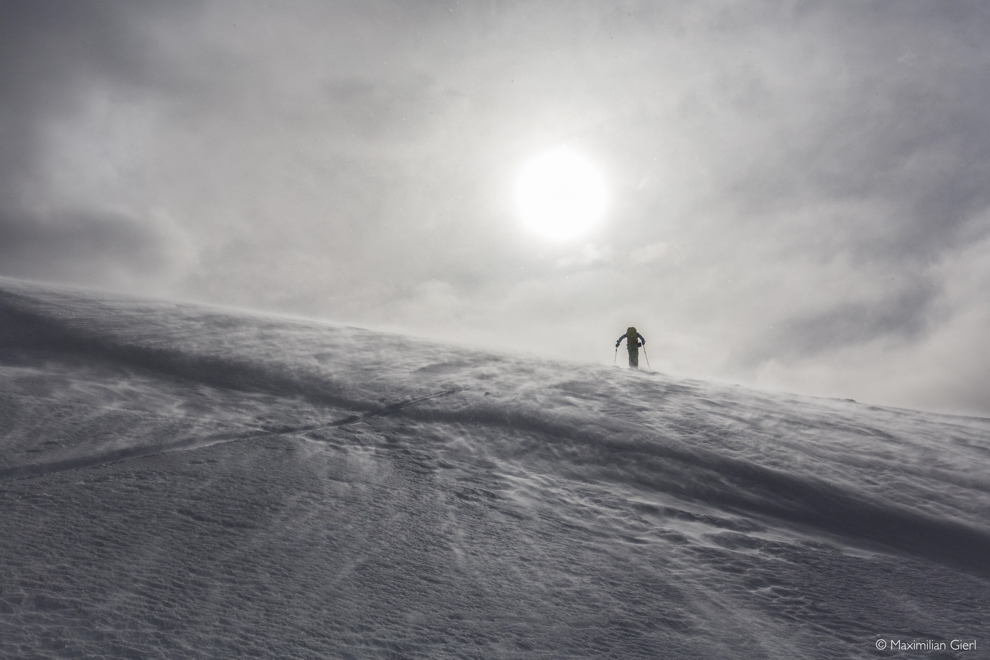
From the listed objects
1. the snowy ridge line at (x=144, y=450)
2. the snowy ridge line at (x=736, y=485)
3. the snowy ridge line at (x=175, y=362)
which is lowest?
the snowy ridge line at (x=736, y=485)

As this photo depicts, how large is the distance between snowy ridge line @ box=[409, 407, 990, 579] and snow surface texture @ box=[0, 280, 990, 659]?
22 millimetres

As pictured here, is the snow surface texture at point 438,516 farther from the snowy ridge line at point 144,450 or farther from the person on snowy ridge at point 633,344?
the person on snowy ridge at point 633,344

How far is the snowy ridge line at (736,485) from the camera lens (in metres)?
3.45

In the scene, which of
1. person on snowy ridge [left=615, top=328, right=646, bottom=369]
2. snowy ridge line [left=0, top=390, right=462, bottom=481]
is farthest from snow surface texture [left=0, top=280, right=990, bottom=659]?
person on snowy ridge [left=615, top=328, right=646, bottom=369]

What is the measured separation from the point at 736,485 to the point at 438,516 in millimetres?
2443

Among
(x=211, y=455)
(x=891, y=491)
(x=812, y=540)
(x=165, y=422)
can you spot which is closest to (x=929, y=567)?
(x=812, y=540)

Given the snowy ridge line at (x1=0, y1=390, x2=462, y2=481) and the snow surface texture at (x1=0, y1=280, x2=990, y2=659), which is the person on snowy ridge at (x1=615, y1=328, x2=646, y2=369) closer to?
the snow surface texture at (x1=0, y1=280, x2=990, y2=659)

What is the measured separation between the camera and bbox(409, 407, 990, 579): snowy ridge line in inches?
136

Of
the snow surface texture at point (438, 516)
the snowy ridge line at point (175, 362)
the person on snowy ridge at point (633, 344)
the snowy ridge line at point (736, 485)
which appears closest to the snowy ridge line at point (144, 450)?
the snow surface texture at point (438, 516)

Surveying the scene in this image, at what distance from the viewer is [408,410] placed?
470cm

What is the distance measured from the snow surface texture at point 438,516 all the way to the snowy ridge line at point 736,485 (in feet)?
0.07

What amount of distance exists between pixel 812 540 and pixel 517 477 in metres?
1.90

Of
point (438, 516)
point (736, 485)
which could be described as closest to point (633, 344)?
point (736, 485)

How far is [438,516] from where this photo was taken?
112 inches
